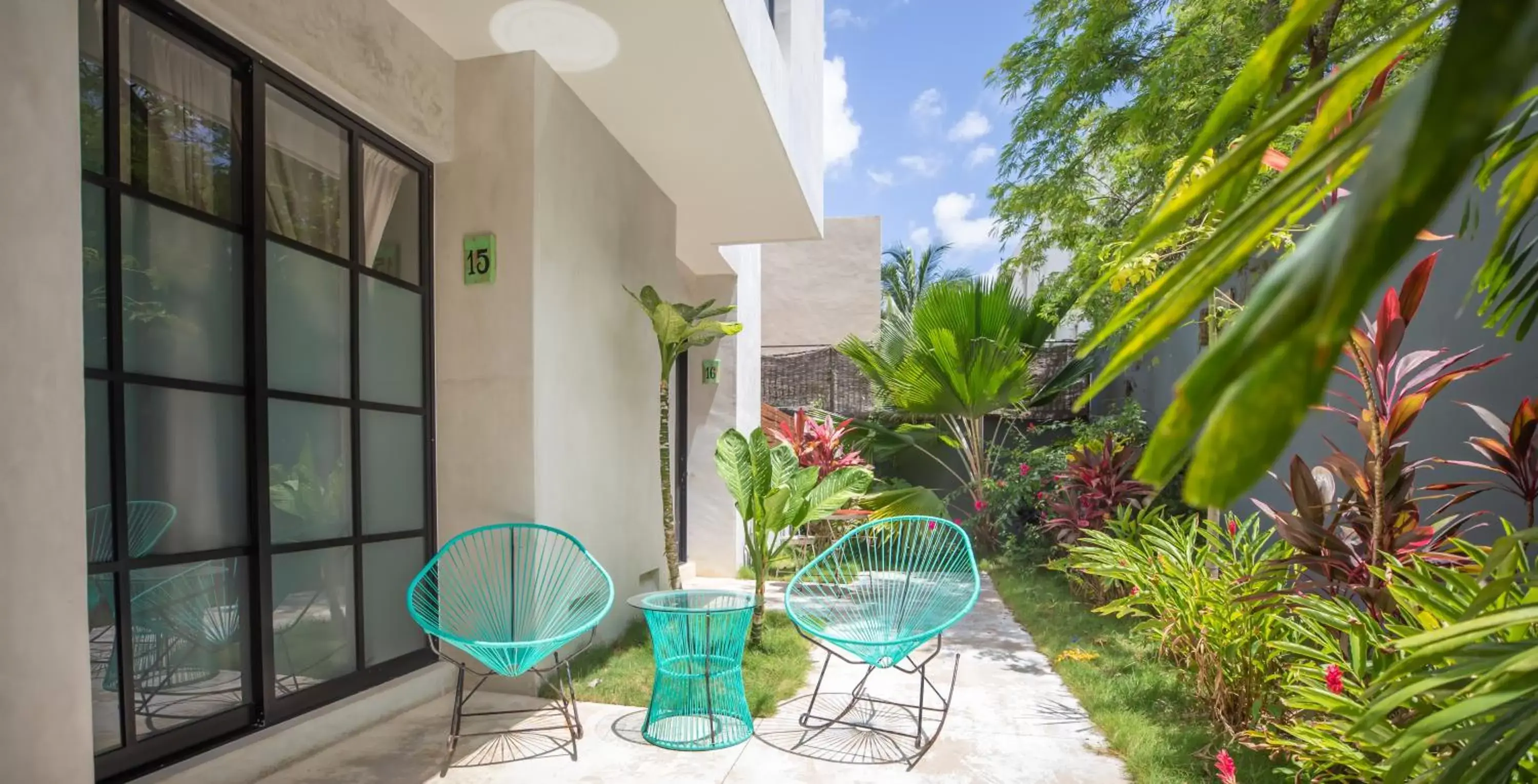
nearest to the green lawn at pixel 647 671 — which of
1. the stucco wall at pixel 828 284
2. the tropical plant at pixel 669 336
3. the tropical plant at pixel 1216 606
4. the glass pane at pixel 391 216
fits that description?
the tropical plant at pixel 669 336

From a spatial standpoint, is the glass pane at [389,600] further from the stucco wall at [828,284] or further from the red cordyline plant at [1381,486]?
the stucco wall at [828,284]

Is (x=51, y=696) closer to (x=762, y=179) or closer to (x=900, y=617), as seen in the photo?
(x=900, y=617)

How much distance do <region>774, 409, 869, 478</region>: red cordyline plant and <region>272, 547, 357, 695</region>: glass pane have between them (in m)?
3.83

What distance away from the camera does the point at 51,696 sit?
5.53 ft

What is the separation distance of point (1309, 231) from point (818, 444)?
20.4 ft

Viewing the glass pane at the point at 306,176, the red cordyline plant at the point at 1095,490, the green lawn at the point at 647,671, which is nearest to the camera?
the glass pane at the point at 306,176

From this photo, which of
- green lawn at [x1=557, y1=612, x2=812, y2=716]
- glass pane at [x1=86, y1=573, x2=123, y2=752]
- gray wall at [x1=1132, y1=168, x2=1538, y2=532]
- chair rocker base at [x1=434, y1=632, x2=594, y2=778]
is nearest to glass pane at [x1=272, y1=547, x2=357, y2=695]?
chair rocker base at [x1=434, y1=632, x2=594, y2=778]

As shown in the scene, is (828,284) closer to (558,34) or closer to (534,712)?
(558,34)

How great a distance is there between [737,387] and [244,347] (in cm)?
411

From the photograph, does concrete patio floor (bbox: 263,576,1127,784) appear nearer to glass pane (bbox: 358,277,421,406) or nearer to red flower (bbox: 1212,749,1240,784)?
red flower (bbox: 1212,749,1240,784)

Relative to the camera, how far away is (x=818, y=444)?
645cm

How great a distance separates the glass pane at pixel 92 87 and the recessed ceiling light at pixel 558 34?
4.37ft

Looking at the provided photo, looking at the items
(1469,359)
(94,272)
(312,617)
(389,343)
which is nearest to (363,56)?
(389,343)

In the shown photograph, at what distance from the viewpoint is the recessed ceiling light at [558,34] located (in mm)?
3020
